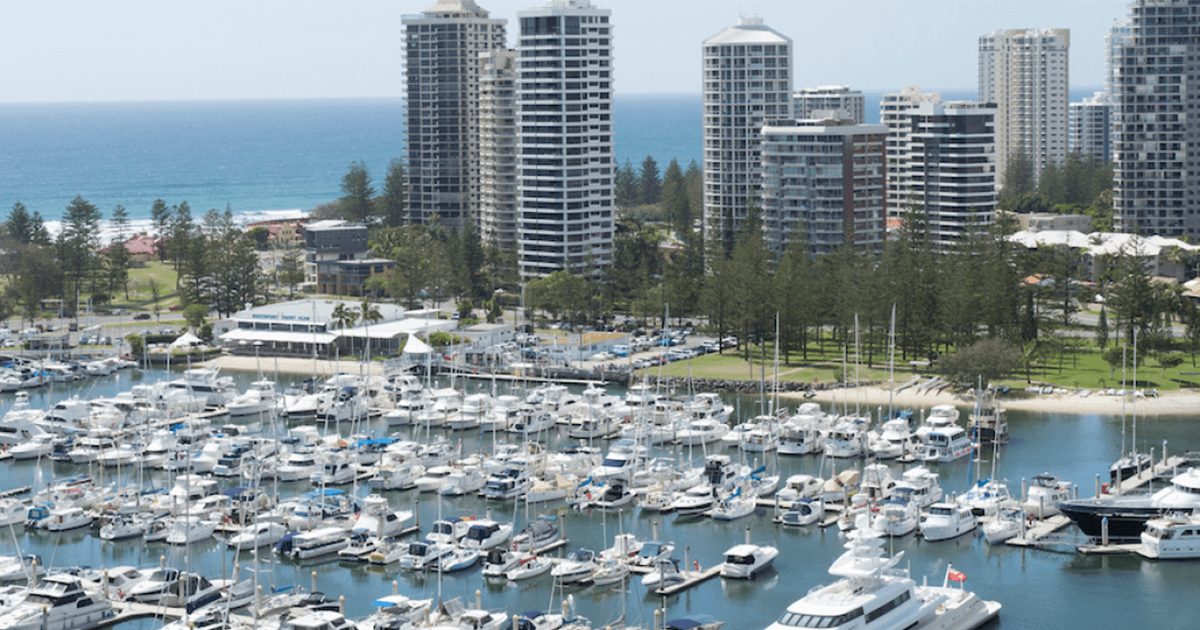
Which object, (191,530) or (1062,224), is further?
(1062,224)

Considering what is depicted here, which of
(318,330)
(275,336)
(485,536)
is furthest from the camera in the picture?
(275,336)

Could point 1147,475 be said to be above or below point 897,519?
above

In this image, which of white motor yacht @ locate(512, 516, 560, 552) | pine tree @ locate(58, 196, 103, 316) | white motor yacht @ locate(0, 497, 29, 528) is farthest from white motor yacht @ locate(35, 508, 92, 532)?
pine tree @ locate(58, 196, 103, 316)

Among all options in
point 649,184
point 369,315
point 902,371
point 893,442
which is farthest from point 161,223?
point 893,442

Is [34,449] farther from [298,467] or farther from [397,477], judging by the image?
[397,477]

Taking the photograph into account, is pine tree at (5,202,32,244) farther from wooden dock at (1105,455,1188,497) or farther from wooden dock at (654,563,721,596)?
wooden dock at (1105,455,1188,497)

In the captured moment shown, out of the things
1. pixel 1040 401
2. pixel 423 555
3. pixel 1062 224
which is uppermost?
pixel 1062 224
